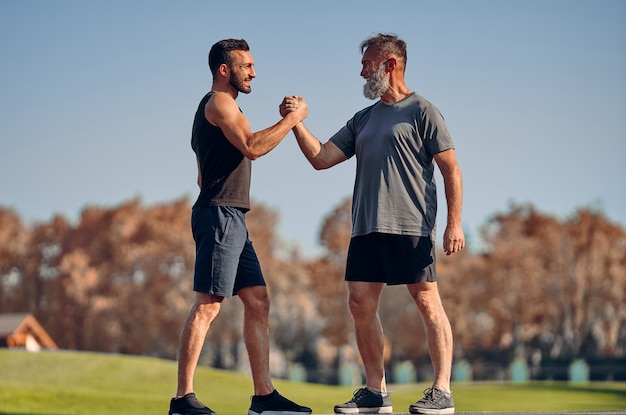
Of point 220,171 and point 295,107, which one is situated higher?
point 295,107

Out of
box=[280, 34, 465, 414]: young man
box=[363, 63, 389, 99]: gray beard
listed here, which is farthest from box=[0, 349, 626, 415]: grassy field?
box=[363, 63, 389, 99]: gray beard

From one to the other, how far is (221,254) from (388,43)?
2.37 metres

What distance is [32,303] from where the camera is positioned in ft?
218

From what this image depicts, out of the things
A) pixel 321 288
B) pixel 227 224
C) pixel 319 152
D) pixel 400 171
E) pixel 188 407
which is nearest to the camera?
pixel 188 407

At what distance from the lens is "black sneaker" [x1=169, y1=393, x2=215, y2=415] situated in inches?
282

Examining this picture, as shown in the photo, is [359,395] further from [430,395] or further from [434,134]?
[434,134]

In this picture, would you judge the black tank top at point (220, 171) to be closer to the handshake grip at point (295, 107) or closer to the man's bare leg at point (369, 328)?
the handshake grip at point (295, 107)

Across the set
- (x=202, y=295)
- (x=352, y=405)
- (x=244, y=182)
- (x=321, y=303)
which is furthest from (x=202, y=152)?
(x=321, y=303)

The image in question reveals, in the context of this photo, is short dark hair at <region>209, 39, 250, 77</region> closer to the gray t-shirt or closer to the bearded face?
the bearded face

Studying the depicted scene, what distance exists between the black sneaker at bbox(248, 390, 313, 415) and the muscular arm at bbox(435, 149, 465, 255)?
1761 mm

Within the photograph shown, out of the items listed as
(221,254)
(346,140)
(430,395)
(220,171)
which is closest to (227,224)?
(221,254)

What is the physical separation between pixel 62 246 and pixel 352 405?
205ft

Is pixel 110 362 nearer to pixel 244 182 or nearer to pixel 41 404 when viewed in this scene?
pixel 41 404

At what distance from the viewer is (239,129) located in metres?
7.26
